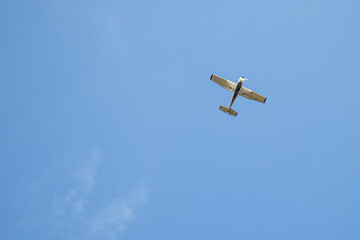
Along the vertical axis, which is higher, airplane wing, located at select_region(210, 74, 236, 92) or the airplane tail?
airplane wing, located at select_region(210, 74, 236, 92)

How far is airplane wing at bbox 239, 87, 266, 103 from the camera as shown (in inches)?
1938

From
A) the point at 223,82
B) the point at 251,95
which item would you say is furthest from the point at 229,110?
the point at 223,82

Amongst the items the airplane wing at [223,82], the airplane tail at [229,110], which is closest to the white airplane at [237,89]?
the airplane wing at [223,82]

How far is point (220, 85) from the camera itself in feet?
163

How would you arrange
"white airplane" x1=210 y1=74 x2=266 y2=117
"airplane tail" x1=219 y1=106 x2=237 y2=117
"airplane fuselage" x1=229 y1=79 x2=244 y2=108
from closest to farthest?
"airplane fuselage" x1=229 y1=79 x2=244 y2=108 → "white airplane" x1=210 y1=74 x2=266 y2=117 → "airplane tail" x1=219 y1=106 x2=237 y2=117

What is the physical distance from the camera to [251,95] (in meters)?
49.5

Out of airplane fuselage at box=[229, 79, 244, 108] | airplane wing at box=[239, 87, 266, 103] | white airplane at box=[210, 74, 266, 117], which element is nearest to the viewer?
airplane fuselage at box=[229, 79, 244, 108]

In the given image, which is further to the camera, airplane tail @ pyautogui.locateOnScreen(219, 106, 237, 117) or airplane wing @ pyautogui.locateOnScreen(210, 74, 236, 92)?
airplane tail @ pyautogui.locateOnScreen(219, 106, 237, 117)

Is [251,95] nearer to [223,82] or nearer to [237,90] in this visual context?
[237,90]

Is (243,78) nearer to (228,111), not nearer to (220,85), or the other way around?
(220,85)

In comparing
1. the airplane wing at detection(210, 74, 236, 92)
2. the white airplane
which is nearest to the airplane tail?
the white airplane

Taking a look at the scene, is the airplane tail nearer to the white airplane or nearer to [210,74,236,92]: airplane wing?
the white airplane

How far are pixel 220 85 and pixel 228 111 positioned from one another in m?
4.77

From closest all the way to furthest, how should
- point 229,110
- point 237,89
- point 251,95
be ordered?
point 237,89 < point 251,95 < point 229,110
